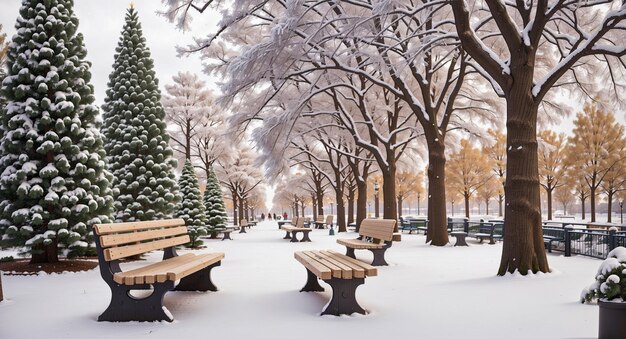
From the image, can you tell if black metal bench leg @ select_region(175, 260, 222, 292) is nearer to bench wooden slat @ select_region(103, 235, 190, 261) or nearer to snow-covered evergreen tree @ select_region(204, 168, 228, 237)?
bench wooden slat @ select_region(103, 235, 190, 261)

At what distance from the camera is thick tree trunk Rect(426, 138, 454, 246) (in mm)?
15711

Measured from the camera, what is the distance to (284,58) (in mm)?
10289

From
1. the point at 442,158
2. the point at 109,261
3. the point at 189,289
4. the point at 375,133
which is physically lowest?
the point at 189,289

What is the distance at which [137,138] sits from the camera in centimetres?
1412

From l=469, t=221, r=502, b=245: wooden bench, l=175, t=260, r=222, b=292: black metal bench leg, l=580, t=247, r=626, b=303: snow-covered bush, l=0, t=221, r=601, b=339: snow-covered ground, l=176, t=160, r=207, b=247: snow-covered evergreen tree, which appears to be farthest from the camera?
l=176, t=160, r=207, b=247: snow-covered evergreen tree

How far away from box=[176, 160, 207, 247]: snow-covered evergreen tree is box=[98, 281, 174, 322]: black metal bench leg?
469 inches

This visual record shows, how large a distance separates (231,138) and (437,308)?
11.7 meters

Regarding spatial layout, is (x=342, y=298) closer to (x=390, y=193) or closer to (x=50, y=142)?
(x=50, y=142)

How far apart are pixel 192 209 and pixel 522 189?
1319 centimetres

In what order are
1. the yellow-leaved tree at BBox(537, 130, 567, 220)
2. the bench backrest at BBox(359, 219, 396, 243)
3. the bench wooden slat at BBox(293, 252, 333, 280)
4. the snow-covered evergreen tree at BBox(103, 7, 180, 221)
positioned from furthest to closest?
the yellow-leaved tree at BBox(537, 130, 567, 220) < the snow-covered evergreen tree at BBox(103, 7, 180, 221) < the bench backrest at BBox(359, 219, 396, 243) < the bench wooden slat at BBox(293, 252, 333, 280)

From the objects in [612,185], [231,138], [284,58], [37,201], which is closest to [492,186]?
[612,185]

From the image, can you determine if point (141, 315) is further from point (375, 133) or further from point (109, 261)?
point (375, 133)

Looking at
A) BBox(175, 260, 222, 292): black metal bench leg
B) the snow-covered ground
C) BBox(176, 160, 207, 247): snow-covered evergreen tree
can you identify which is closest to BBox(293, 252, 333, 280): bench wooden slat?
the snow-covered ground

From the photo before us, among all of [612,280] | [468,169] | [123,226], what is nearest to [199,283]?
[123,226]
